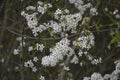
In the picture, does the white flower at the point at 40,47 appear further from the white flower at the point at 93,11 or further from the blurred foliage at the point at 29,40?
the white flower at the point at 93,11

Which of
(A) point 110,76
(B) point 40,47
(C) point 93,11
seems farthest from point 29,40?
(A) point 110,76

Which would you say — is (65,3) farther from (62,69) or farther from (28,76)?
(28,76)

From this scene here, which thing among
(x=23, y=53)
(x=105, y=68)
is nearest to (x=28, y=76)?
(x=23, y=53)

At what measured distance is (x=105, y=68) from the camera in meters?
4.27

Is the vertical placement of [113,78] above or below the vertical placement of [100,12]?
below

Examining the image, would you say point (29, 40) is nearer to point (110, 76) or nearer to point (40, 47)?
point (40, 47)

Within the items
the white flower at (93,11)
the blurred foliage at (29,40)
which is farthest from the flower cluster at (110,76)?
the white flower at (93,11)

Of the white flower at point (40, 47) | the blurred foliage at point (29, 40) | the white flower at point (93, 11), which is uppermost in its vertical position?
the white flower at point (93, 11)

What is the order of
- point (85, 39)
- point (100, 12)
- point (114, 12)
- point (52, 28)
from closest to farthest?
point (85, 39)
point (52, 28)
point (114, 12)
point (100, 12)

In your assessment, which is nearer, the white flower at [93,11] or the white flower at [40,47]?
the white flower at [40,47]

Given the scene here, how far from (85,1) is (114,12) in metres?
0.33

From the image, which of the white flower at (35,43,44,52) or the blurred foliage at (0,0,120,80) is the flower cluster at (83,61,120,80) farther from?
the white flower at (35,43,44,52)

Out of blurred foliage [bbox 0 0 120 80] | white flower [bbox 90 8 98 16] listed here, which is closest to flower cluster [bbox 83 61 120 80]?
blurred foliage [bbox 0 0 120 80]

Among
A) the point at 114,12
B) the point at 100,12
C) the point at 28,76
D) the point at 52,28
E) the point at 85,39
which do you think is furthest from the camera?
the point at 28,76
